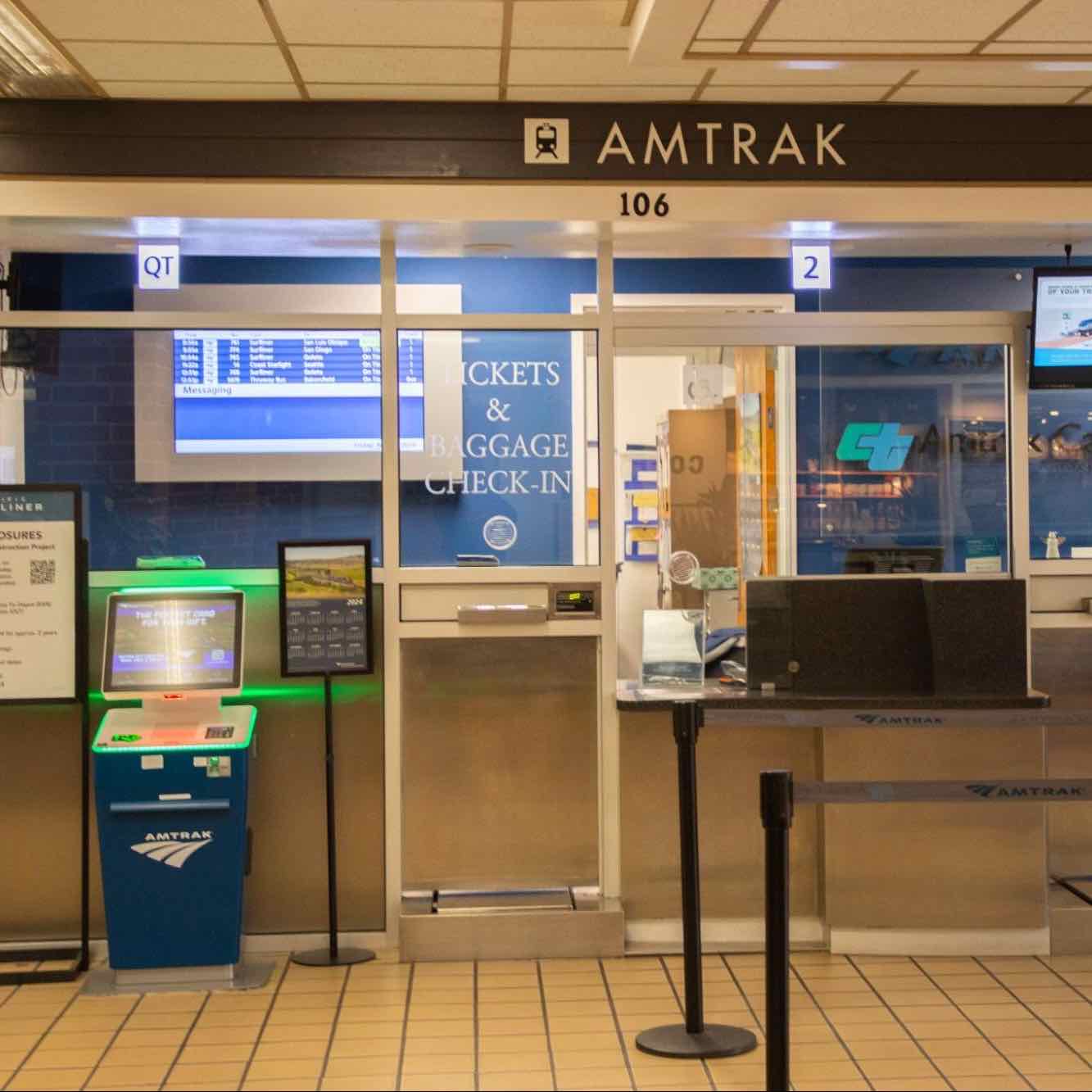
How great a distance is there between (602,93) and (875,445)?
177cm

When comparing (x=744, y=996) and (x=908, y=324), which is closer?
(x=744, y=996)

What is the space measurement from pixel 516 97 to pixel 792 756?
269 cm

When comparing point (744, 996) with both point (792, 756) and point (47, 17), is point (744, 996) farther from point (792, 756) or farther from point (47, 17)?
point (47, 17)

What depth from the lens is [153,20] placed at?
4.88m

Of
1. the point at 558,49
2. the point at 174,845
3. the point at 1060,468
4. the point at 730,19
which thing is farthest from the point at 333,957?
the point at 730,19

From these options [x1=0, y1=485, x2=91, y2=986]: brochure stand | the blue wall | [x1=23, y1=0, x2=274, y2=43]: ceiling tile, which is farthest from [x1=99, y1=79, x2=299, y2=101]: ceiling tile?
[x1=0, y1=485, x2=91, y2=986]: brochure stand

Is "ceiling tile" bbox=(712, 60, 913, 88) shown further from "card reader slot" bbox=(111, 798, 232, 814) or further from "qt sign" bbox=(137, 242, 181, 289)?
"card reader slot" bbox=(111, 798, 232, 814)

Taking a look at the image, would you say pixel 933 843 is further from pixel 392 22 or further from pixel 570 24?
pixel 392 22

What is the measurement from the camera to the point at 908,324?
20.5 feet

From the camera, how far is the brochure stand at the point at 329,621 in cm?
587

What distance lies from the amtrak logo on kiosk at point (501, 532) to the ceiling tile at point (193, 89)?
1.74 m

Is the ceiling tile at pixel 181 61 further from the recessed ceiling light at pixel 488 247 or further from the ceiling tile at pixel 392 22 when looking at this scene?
the recessed ceiling light at pixel 488 247

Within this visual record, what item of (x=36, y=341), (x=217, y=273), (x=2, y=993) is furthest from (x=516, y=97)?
(x=2, y=993)

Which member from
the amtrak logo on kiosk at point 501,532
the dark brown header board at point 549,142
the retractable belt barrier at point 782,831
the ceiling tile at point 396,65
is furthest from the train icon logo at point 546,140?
the retractable belt barrier at point 782,831
